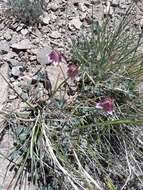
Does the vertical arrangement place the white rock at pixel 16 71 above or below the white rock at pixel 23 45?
below

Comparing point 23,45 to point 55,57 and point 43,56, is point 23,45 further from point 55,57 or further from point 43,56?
point 55,57

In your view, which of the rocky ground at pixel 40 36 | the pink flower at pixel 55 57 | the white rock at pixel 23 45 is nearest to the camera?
the pink flower at pixel 55 57

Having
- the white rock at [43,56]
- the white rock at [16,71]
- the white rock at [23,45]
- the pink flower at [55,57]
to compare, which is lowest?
the pink flower at [55,57]

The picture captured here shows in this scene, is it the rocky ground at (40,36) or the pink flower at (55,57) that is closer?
the pink flower at (55,57)

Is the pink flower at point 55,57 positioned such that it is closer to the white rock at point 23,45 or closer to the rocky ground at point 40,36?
the rocky ground at point 40,36

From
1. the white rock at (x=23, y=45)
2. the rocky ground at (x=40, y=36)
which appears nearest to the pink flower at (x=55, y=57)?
the rocky ground at (x=40, y=36)

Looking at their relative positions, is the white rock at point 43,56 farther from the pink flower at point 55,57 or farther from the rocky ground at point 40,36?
the pink flower at point 55,57

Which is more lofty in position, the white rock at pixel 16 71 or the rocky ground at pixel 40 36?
the rocky ground at pixel 40 36

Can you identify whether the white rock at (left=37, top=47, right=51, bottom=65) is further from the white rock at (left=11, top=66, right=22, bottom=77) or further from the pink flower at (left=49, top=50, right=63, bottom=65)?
the pink flower at (left=49, top=50, right=63, bottom=65)

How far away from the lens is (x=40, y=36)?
8.07 ft

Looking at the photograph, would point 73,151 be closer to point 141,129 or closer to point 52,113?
point 52,113

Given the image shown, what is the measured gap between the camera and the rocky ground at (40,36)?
228 centimetres

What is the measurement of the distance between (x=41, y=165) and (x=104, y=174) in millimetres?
300

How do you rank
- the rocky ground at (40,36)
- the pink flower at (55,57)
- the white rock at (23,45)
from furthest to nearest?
the white rock at (23,45) < the rocky ground at (40,36) < the pink flower at (55,57)
